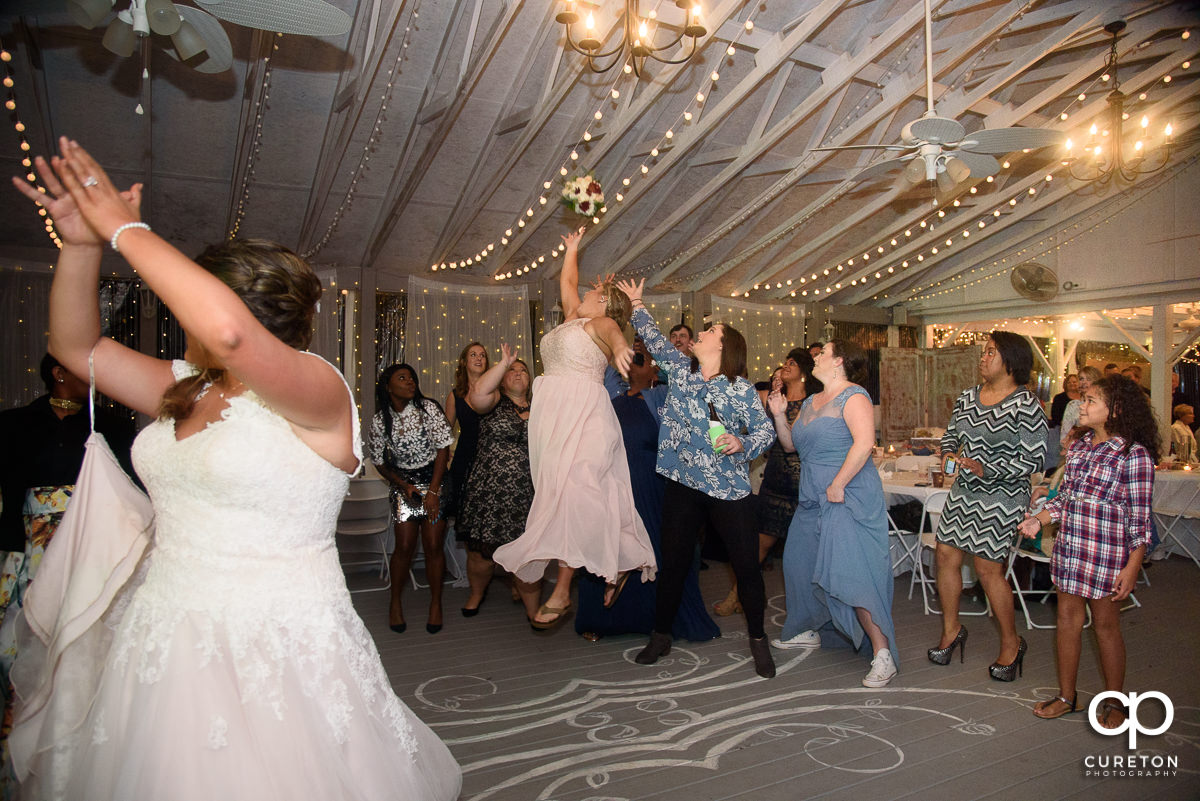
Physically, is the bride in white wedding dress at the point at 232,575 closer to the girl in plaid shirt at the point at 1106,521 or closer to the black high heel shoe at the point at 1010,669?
the girl in plaid shirt at the point at 1106,521

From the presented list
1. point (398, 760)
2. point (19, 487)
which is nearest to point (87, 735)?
point (398, 760)

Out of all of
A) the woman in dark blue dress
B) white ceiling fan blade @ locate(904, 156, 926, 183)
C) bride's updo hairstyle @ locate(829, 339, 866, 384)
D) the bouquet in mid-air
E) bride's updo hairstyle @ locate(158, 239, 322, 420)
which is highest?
white ceiling fan blade @ locate(904, 156, 926, 183)

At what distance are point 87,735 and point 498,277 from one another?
945 cm

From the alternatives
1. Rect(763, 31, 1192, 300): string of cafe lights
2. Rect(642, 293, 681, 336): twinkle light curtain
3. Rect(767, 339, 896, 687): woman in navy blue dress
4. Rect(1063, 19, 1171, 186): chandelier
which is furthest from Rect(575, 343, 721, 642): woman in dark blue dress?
Rect(763, 31, 1192, 300): string of cafe lights

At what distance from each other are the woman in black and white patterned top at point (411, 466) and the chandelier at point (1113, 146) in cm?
572

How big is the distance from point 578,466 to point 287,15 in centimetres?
254

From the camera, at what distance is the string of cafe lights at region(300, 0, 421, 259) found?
6.09 m

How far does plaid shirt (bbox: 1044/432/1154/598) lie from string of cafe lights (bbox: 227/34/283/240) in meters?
5.25

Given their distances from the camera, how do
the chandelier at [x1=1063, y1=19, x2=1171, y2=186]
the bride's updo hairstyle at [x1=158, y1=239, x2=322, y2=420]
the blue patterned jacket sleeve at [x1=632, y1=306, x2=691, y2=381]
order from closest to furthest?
the bride's updo hairstyle at [x1=158, y1=239, x2=322, y2=420], the blue patterned jacket sleeve at [x1=632, y1=306, x2=691, y2=381], the chandelier at [x1=1063, y1=19, x2=1171, y2=186]

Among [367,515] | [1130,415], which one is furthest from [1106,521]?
[367,515]

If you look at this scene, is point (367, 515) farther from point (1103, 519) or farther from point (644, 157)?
point (1103, 519)

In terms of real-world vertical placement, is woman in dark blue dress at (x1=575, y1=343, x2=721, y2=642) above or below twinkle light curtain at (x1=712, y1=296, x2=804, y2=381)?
below

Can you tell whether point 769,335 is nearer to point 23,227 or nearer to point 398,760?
point 23,227

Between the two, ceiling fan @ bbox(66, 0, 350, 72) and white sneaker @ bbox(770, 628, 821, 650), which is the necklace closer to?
ceiling fan @ bbox(66, 0, 350, 72)
